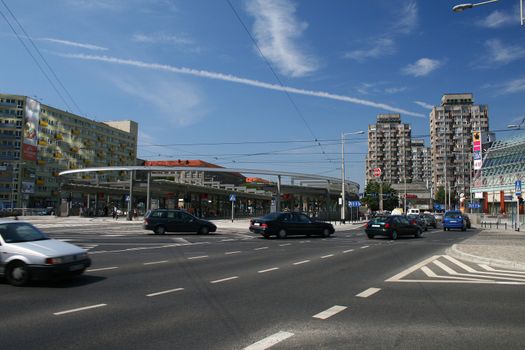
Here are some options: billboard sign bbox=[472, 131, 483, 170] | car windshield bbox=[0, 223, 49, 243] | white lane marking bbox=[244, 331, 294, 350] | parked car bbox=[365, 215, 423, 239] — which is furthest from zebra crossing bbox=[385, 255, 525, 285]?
billboard sign bbox=[472, 131, 483, 170]

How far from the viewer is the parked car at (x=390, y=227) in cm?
2670

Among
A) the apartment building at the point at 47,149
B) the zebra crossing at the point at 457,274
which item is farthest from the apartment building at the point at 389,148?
the zebra crossing at the point at 457,274

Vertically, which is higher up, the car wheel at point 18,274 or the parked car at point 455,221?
the parked car at point 455,221

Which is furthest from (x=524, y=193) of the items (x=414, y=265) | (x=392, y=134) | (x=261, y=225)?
(x=392, y=134)

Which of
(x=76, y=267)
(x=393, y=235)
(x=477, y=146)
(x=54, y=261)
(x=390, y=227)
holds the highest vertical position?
(x=477, y=146)

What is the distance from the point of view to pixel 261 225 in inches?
1020

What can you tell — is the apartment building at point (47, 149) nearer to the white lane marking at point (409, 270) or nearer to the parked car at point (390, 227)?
the parked car at point (390, 227)

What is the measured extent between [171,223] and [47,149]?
3712 inches

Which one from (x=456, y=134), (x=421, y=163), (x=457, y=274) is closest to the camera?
(x=457, y=274)

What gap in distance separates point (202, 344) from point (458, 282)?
7063 millimetres

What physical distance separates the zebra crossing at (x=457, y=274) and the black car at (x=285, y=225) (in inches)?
497

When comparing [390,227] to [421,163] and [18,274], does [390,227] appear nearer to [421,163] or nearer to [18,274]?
[18,274]

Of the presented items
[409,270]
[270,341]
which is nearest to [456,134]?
[409,270]

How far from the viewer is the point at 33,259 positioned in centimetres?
913
